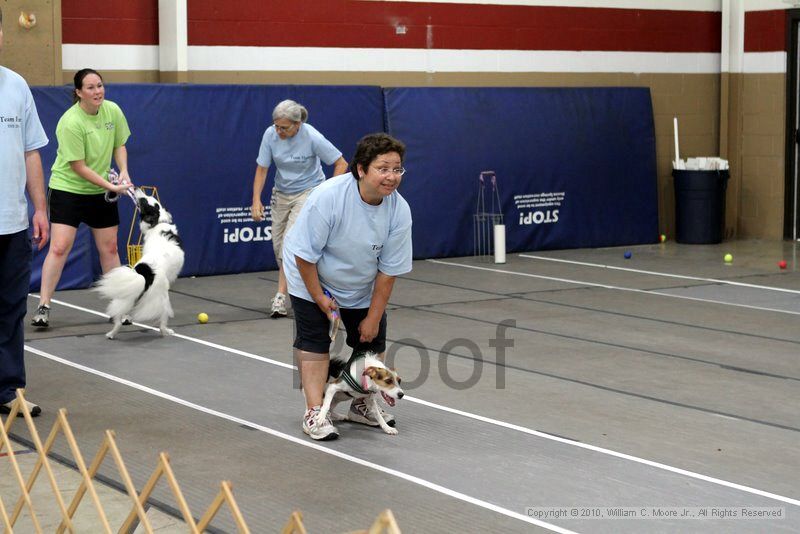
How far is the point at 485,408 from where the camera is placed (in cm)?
580

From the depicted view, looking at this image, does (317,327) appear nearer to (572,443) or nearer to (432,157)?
(572,443)

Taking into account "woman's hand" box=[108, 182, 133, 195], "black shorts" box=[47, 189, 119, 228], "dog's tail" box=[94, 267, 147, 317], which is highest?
"woman's hand" box=[108, 182, 133, 195]

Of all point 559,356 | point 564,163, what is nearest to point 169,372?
point 559,356

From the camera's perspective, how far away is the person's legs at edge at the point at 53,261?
7672mm

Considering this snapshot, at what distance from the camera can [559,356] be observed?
7047 mm

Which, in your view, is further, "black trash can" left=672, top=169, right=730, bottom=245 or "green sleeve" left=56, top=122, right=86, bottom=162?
"black trash can" left=672, top=169, right=730, bottom=245

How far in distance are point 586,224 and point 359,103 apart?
306 cm

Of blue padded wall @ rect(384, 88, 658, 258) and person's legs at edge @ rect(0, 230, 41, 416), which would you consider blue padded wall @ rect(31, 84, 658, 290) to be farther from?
person's legs at edge @ rect(0, 230, 41, 416)

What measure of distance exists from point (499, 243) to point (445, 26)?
2.50 m

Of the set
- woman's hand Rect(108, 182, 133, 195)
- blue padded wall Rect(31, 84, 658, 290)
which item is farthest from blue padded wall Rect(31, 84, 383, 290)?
woman's hand Rect(108, 182, 133, 195)

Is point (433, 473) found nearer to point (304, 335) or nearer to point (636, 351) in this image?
point (304, 335)

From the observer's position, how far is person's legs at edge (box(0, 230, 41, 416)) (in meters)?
5.45

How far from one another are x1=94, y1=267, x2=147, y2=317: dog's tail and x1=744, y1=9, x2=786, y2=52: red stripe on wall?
901 centimetres

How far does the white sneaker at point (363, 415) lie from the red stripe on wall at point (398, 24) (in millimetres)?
6182
